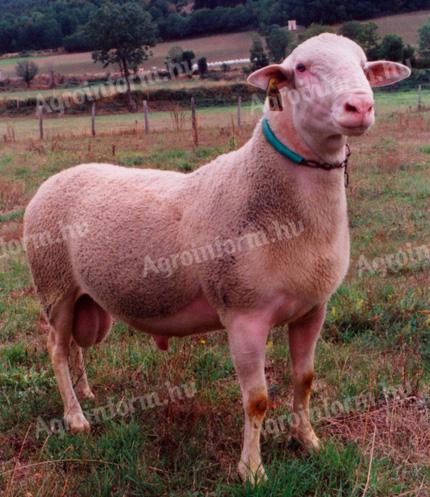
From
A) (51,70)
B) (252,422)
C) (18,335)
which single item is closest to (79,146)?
(18,335)

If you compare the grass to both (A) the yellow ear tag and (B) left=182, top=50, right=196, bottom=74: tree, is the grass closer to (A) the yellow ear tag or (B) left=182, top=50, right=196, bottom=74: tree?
(B) left=182, top=50, right=196, bottom=74: tree

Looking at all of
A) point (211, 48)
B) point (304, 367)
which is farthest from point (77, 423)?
point (211, 48)

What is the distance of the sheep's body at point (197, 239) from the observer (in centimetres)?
318

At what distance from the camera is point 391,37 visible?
3136cm

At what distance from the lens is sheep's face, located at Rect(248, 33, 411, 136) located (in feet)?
8.88

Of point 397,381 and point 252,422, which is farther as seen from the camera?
point 397,381

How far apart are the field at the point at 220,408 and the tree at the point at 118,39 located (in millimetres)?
47370

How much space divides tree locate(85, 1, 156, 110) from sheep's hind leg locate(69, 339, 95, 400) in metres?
48.4

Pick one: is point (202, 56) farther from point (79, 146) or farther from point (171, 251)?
point (171, 251)

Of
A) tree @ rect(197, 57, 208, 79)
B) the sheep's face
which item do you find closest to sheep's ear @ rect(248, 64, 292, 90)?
the sheep's face

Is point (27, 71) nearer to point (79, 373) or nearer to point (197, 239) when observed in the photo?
point (79, 373)

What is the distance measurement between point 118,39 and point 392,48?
88.9 ft

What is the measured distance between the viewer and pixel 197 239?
3383 mm

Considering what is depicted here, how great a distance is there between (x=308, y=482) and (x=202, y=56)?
4309 centimetres
